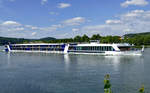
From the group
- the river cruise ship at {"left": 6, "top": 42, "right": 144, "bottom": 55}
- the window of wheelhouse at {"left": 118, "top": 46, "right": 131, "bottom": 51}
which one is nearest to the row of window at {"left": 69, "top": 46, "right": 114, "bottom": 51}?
the river cruise ship at {"left": 6, "top": 42, "right": 144, "bottom": 55}

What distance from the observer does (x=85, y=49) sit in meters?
63.8

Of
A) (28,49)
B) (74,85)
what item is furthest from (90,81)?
(28,49)

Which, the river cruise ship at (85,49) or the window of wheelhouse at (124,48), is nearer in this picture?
the river cruise ship at (85,49)

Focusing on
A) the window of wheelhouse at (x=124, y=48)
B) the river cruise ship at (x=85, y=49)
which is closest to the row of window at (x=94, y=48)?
the river cruise ship at (x=85, y=49)

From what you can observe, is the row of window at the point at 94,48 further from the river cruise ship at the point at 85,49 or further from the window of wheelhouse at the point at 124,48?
the window of wheelhouse at the point at 124,48

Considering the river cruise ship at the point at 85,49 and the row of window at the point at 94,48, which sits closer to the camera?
the river cruise ship at the point at 85,49

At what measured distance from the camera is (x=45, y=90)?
18.9 metres

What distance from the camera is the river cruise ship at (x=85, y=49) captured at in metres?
55.1

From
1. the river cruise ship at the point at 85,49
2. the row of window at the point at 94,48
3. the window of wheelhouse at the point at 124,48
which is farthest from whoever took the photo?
the row of window at the point at 94,48

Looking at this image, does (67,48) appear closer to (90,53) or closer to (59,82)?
(90,53)

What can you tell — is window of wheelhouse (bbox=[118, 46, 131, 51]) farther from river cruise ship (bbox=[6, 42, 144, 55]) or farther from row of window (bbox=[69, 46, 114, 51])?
row of window (bbox=[69, 46, 114, 51])

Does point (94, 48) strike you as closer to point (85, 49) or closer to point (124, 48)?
point (85, 49)

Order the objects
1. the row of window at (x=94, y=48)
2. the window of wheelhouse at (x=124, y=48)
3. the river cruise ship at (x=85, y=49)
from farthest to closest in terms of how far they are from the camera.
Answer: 1. the row of window at (x=94, y=48)
2. the window of wheelhouse at (x=124, y=48)
3. the river cruise ship at (x=85, y=49)

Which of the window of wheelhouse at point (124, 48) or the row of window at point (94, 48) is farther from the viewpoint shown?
the row of window at point (94, 48)
